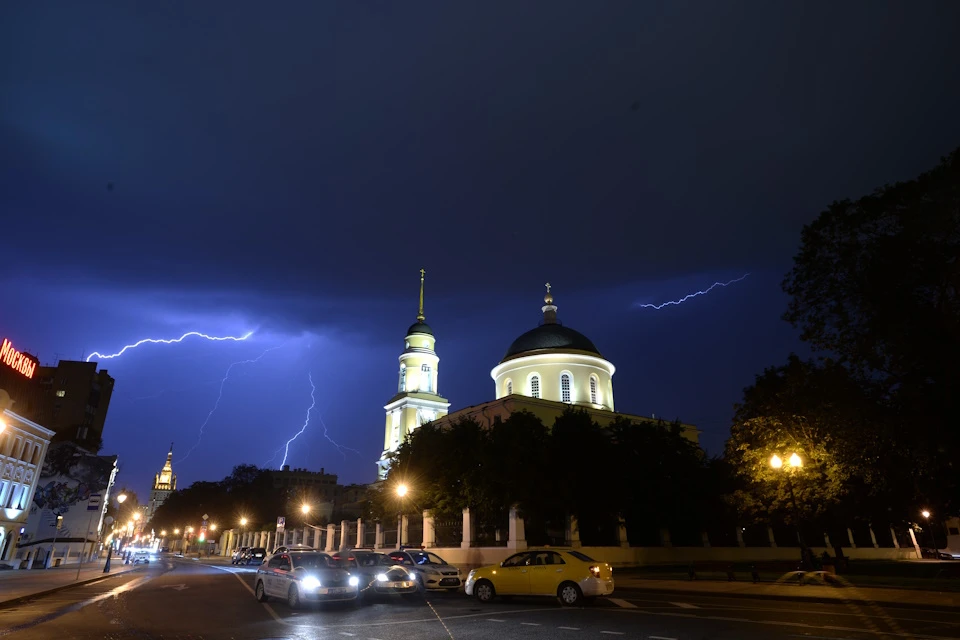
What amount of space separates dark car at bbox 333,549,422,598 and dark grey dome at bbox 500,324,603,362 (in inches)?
1521

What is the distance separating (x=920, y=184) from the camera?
20.9m

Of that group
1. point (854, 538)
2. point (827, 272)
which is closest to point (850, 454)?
point (827, 272)

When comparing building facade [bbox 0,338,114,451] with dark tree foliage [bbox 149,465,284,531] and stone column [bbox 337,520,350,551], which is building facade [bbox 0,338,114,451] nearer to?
dark tree foliage [bbox 149,465,284,531]

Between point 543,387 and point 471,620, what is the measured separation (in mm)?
44847

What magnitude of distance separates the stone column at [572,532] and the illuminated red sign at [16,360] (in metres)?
40.7

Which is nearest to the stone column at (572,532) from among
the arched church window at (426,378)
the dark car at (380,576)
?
the dark car at (380,576)

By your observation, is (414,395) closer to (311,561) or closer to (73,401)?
(311,561)

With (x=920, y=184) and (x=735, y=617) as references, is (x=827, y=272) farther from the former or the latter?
(x=735, y=617)

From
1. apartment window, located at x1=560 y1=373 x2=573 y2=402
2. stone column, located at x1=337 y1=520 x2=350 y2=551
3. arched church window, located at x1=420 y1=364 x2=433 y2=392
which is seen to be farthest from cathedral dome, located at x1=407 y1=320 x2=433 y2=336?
stone column, located at x1=337 y1=520 x2=350 y2=551

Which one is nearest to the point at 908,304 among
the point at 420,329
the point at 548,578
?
the point at 548,578

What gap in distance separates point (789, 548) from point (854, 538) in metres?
11.5

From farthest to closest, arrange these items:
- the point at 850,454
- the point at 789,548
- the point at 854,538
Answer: the point at 854,538
the point at 789,548
the point at 850,454

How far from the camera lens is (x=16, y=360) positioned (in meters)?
42.8

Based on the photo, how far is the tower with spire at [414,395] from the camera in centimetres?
6619
